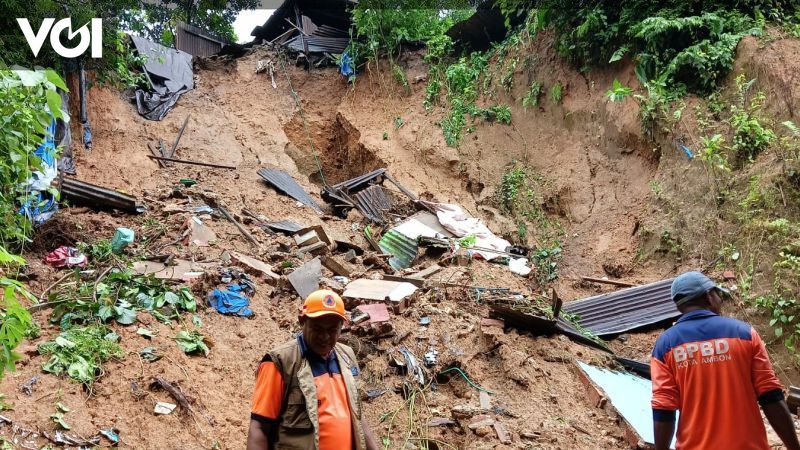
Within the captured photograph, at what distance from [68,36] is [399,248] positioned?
19.8 feet

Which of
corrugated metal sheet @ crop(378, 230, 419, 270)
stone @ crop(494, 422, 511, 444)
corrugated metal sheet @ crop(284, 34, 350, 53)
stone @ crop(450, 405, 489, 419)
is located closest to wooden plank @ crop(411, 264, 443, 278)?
corrugated metal sheet @ crop(378, 230, 419, 270)

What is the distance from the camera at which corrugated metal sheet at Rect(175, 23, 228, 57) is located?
16.4 metres

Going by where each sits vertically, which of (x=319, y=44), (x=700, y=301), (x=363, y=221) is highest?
(x=319, y=44)

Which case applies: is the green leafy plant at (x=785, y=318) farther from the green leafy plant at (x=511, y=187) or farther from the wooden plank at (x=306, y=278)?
the wooden plank at (x=306, y=278)

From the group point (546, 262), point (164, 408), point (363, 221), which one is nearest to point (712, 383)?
point (164, 408)

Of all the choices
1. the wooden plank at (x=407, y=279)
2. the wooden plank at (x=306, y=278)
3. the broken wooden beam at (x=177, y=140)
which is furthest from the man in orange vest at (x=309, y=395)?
the broken wooden beam at (x=177, y=140)

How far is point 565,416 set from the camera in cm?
516

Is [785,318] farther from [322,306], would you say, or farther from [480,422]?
[322,306]

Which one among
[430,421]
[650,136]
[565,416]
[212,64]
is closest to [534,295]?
[565,416]

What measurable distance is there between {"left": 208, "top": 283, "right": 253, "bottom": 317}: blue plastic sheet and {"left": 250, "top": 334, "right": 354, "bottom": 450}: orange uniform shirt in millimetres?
3794

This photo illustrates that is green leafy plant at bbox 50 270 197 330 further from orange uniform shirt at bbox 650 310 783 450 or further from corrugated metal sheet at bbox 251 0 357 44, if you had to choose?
corrugated metal sheet at bbox 251 0 357 44

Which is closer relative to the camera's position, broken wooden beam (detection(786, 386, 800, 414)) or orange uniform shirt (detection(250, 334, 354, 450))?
orange uniform shirt (detection(250, 334, 354, 450))

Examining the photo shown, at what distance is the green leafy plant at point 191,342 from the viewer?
5.25 meters

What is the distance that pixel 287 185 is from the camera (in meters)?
11.4
